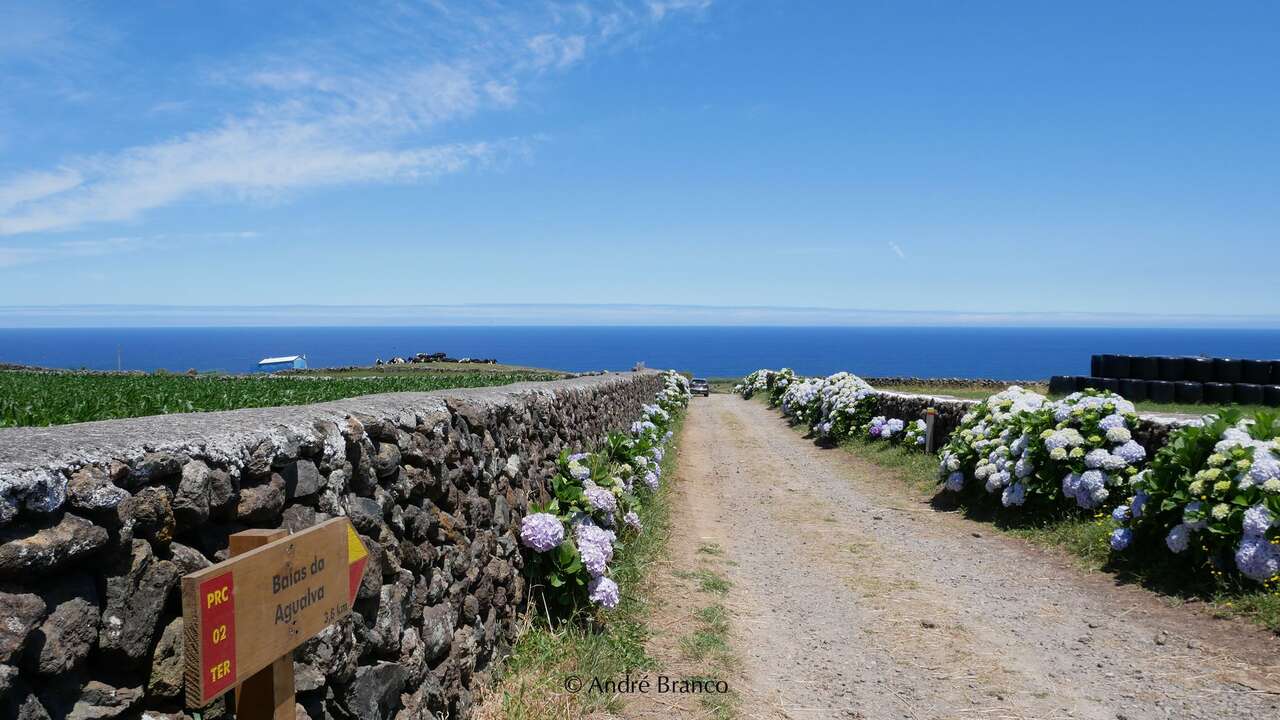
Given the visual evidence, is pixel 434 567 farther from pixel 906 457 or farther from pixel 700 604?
pixel 906 457

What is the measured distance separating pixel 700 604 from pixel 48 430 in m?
5.16

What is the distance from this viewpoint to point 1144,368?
837 inches

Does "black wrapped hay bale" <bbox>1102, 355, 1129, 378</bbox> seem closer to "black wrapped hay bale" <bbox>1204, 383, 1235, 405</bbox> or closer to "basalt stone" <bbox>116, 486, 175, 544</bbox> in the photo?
"black wrapped hay bale" <bbox>1204, 383, 1235, 405</bbox>

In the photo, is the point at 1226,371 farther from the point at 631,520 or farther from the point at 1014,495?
the point at 631,520

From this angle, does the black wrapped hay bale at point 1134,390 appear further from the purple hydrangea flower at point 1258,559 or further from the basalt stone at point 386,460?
the basalt stone at point 386,460

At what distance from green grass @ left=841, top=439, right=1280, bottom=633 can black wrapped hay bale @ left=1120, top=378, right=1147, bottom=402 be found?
1023cm

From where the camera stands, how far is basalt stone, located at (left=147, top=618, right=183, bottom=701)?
2334 millimetres

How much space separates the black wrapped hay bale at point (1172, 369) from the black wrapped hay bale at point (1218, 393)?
2411 mm

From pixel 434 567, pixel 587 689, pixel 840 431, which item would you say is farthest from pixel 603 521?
pixel 840 431

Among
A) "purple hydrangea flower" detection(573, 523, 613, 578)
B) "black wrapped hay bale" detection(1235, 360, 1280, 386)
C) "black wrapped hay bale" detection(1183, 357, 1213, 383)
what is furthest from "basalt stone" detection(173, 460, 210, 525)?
"black wrapped hay bale" detection(1183, 357, 1213, 383)

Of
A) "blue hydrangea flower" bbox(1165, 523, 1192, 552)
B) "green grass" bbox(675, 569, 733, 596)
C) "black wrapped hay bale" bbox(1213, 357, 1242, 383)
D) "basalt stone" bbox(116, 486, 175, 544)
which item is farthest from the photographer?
"black wrapped hay bale" bbox(1213, 357, 1242, 383)

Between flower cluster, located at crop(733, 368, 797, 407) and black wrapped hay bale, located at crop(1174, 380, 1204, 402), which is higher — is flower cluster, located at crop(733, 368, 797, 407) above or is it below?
below

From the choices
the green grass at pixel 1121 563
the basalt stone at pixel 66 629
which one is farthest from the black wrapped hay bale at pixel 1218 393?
the basalt stone at pixel 66 629

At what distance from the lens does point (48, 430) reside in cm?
263
